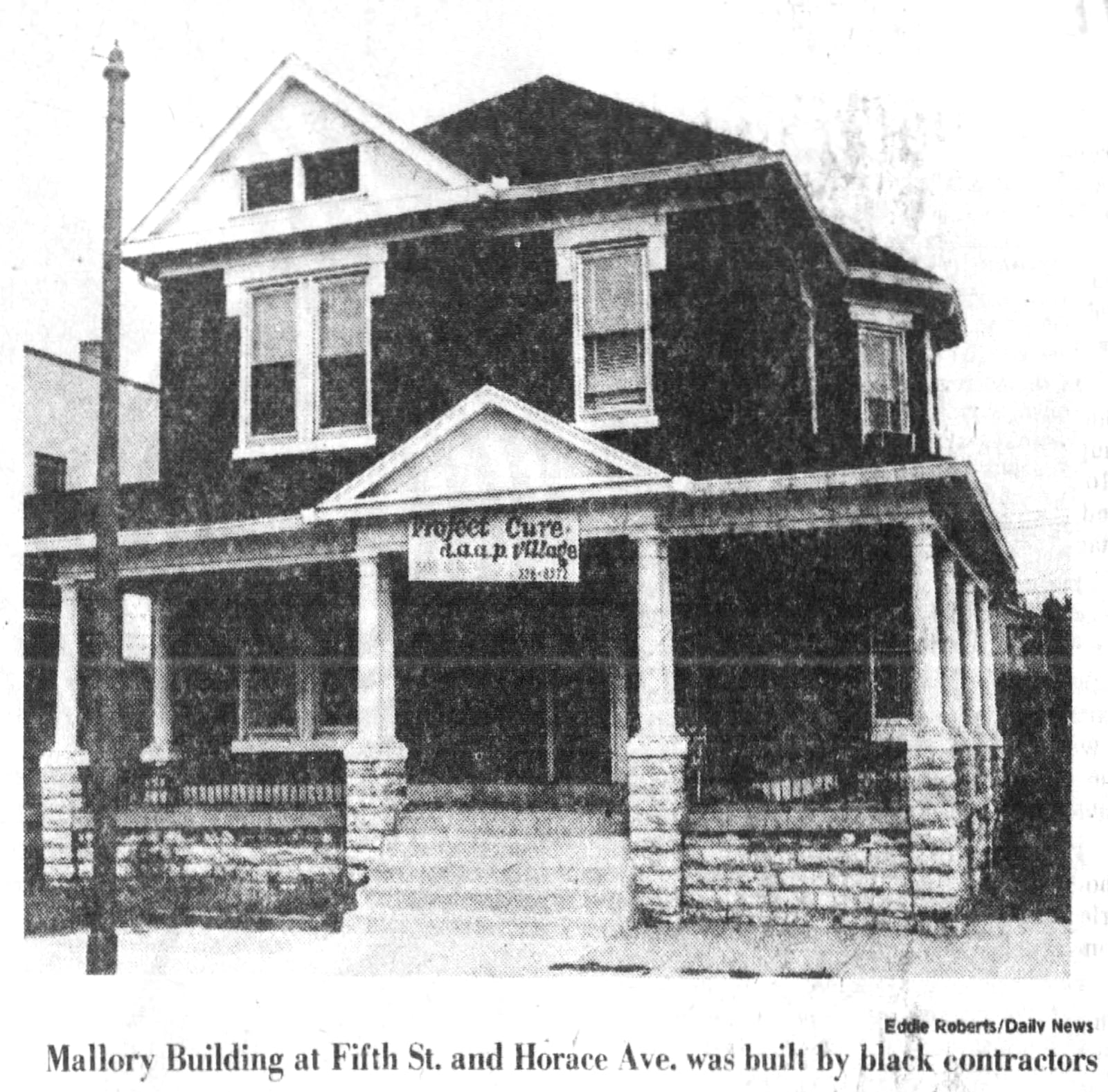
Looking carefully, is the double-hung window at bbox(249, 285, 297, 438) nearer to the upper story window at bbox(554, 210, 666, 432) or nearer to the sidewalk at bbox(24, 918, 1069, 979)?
the upper story window at bbox(554, 210, 666, 432)

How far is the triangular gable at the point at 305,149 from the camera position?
8.79m

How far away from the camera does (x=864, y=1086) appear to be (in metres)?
5.66

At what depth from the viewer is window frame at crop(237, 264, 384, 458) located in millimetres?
9523

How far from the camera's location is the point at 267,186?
9.74 metres

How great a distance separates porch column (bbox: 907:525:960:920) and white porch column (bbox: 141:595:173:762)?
5.36 m

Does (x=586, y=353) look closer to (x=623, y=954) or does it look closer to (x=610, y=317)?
(x=610, y=317)

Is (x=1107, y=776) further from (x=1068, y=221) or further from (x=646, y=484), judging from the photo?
(x=646, y=484)

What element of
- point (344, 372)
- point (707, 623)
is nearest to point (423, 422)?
point (344, 372)

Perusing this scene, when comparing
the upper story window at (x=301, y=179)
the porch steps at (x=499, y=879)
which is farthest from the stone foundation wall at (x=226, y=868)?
the upper story window at (x=301, y=179)

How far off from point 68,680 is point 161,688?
79 cm

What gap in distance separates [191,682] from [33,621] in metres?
1.70

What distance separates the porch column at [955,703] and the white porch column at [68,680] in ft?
18.9

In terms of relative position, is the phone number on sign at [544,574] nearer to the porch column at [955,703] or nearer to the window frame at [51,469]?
the porch column at [955,703]

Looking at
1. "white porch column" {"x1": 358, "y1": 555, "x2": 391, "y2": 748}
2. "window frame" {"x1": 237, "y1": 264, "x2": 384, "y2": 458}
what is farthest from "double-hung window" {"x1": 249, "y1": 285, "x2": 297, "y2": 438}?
"white porch column" {"x1": 358, "y1": 555, "x2": 391, "y2": 748}
